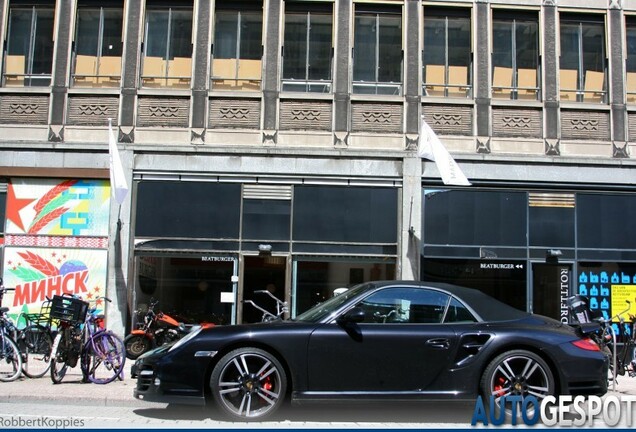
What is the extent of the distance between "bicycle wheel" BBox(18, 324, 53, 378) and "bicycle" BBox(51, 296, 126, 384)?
634mm

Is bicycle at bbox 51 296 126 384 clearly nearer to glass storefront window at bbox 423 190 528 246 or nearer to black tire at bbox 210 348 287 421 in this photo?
black tire at bbox 210 348 287 421

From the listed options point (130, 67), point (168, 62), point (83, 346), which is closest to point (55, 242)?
point (130, 67)

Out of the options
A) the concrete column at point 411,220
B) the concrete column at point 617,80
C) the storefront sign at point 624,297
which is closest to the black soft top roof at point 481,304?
the concrete column at point 411,220

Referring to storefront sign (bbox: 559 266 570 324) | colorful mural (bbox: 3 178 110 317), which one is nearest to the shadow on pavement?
colorful mural (bbox: 3 178 110 317)

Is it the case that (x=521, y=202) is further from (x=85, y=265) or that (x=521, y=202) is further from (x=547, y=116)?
(x=85, y=265)

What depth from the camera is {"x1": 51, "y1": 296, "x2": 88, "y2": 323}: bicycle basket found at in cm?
955

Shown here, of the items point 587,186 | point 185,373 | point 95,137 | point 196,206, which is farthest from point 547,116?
point 185,373

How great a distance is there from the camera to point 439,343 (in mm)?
6898

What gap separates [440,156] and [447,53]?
10.3 feet

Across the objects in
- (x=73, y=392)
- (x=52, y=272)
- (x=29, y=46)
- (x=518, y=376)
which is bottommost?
(x=73, y=392)

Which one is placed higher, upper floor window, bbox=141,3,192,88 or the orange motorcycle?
upper floor window, bbox=141,3,192,88

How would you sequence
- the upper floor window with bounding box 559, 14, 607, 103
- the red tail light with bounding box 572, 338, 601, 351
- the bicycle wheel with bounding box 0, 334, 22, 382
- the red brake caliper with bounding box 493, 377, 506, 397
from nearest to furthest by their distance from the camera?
the red brake caliper with bounding box 493, 377, 506, 397 → the red tail light with bounding box 572, 338, 601, 351 → the bicycle wheel with bounding box 0, 334, 22, 382 → the upper floor window with bounding box 559, 14, 607, 103

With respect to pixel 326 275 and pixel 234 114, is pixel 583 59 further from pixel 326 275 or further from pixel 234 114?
pixel 234 114

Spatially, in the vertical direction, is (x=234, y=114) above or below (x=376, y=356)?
above
